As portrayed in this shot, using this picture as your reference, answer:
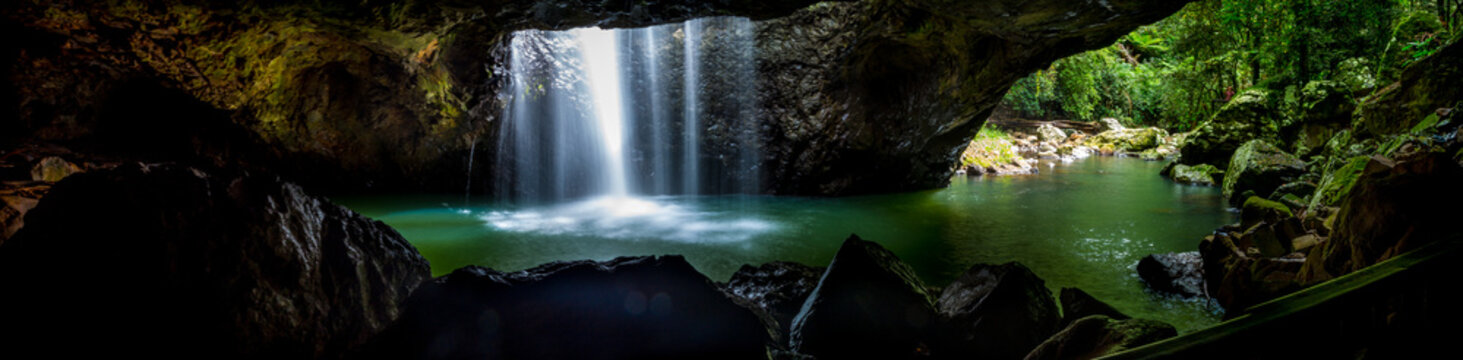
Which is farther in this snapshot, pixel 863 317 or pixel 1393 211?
pixel 863 317

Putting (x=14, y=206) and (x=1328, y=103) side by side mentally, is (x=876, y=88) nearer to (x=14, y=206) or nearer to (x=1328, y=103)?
(x=1328, y=103)

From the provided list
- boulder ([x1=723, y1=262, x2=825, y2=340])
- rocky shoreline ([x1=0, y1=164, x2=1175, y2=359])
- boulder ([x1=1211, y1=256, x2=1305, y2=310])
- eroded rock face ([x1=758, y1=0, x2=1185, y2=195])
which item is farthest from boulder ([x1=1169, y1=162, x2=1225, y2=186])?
rocky shoreline ([x1=0, y1=164, x2=1175, y2=359])

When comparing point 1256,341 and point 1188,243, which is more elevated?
point 1256,341

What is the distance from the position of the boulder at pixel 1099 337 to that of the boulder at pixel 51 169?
217 inches

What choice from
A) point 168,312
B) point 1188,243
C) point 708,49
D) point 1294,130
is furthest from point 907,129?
point 168,312

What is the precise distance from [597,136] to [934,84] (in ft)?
17.7

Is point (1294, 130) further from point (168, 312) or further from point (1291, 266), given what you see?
point (168, 312)

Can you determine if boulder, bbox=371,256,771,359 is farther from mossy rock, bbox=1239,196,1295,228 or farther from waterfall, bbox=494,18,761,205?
waterfall, bbox=494,18,761,205

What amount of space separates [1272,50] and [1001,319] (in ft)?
47.3

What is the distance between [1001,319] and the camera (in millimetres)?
2816

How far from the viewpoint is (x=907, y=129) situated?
9.22 metres

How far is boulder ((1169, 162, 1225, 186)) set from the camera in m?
11.4

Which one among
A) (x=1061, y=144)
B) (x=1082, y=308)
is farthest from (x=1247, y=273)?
(x=1061, y=144)

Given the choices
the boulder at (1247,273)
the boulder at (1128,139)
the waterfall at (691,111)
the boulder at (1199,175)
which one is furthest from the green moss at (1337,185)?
the boulder at (1128,139)
